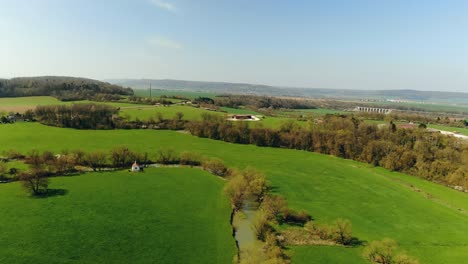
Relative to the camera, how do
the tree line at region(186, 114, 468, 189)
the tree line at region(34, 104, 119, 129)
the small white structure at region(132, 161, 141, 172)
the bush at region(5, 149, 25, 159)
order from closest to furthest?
the small white structure at region(132, 161, 141, 172) < the bush at region(5, 149, 25, 159) < the tree line at region(186, 114, 468, 189) < the tree line at region(34, 104, 119, 129)

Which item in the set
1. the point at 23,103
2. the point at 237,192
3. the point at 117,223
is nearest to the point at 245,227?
→ the point at 237,192

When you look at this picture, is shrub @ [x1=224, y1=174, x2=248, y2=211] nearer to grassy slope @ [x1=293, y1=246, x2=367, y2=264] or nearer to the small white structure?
grassy slope @ [x1=293, y1=246, x2=367, y2=264]

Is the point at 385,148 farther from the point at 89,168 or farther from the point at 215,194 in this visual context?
the point at 89,168

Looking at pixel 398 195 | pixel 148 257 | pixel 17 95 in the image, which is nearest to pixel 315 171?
pixel 398 195

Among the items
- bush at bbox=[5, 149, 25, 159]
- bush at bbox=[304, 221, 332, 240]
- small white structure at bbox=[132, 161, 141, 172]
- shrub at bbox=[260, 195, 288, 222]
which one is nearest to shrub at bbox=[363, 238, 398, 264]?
bush at bbox=[304, 221, 332, 240]

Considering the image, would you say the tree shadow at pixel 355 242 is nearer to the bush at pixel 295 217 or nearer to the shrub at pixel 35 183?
the bush at pixel 295 217
